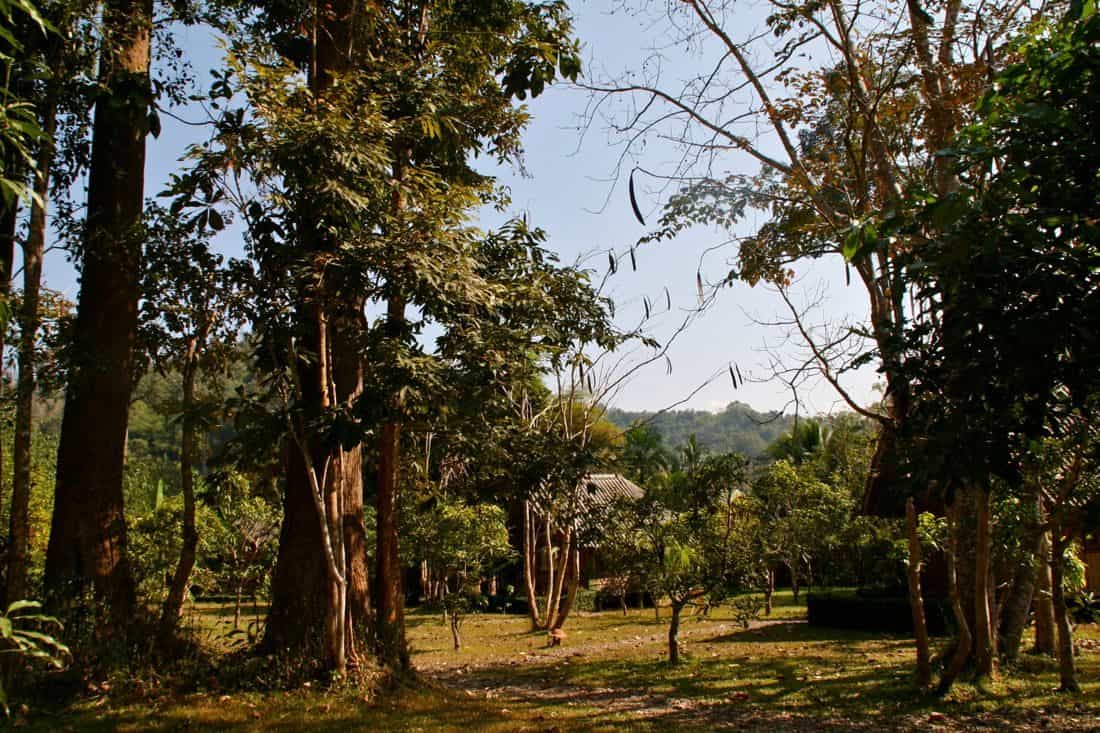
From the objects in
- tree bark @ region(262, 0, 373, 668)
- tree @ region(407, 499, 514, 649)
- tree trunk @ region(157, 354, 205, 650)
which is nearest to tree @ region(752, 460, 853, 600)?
tree @ region(407, 499, 514, 649)

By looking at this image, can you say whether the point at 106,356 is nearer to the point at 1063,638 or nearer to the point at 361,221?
the point at 361,221

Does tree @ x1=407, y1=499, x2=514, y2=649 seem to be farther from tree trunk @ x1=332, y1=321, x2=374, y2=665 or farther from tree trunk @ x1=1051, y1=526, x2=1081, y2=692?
tree trunk @ x1=1051, y1=526, x2=1081, y2=692

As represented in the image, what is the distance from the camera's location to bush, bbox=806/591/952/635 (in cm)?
1551

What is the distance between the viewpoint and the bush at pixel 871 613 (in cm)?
1551

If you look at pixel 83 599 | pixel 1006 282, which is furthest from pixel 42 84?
pixel 1006 282

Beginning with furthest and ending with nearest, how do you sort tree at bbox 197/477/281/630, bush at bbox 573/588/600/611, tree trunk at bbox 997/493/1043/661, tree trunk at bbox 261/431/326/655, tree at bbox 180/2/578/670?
bush at bbox 573/588/600/611
tree at bbox 197/477/281/630
tree trunk at bbox 997/493/1043/661
tree trunk at bbox 261/431/326/655
tree at bbox 180/2/578/670

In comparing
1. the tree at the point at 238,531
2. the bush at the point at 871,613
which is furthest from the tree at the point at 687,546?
the tree at the point at 238,531

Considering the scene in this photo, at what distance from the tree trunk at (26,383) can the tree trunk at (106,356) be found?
44 cm

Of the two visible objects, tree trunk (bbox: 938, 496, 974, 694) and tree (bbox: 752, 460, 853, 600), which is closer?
tree trunk (bbox: 938, 496, 974, 694)

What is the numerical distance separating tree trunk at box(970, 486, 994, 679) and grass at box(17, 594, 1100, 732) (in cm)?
29

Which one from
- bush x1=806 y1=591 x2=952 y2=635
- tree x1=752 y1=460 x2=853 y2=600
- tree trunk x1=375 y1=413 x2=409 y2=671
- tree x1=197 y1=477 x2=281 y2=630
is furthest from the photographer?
tree x1=752 y1=460 x2=853 y2=600

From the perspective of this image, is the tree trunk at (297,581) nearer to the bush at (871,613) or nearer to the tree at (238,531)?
the tree at (238,531)

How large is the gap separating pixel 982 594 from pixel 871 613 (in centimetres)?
902

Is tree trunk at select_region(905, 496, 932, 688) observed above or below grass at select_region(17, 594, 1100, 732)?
above
